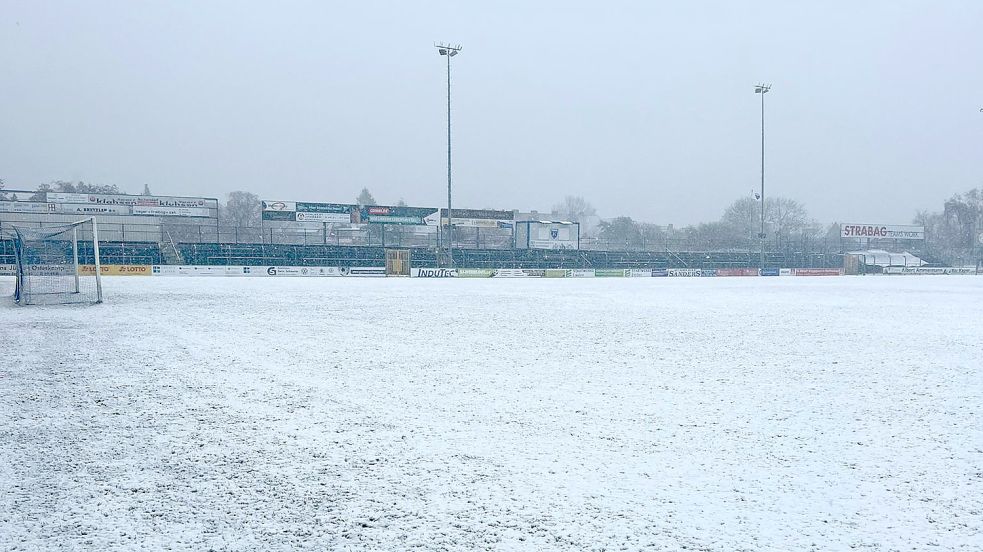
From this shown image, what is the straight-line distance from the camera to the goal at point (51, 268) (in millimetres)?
18516

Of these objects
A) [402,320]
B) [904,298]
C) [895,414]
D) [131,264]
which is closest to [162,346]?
[402,320]

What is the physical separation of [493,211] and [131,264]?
969 inches

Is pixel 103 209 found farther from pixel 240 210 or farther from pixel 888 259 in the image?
pixel 888 259

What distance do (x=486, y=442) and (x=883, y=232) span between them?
70291 millimetres

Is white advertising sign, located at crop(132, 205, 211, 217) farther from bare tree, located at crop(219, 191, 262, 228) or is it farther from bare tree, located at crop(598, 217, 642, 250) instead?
bare tree, located at crop(598, 217, 642, 250)

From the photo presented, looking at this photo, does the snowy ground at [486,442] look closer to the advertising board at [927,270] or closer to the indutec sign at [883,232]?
the advertising board at [927,270]

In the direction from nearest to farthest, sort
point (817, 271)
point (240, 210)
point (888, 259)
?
point (817, 271)
point (888, 259)
point (240, 210)

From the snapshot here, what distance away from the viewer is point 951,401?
22.6ft

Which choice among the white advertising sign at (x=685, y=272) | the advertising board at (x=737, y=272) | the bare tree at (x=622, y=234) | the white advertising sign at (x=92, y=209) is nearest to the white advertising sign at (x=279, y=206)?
the white advertising sign at (x=92, y=209)

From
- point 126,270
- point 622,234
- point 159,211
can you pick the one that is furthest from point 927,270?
point 159,211

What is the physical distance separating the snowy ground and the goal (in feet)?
28.5

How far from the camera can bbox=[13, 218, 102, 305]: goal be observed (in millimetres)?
18516

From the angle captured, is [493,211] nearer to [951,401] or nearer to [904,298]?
[904,298]

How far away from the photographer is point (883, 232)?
2520 inches
